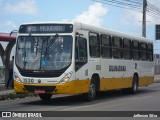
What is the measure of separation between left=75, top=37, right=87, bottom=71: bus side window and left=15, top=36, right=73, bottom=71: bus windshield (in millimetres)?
351

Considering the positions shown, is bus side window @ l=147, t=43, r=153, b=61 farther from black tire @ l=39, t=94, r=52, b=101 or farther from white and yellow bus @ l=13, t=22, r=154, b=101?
black tire @ l=39, t=94, r=52, b=101

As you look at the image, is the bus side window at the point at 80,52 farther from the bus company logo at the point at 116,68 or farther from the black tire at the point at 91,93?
the bus company logo at the point at 116,68

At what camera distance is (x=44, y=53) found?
677 inches

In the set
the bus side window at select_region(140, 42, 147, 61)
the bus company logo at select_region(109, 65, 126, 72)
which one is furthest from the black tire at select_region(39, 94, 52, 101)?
Answer: the bus side window at select_region(140, 42, 147, 61)

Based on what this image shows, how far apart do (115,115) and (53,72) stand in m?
3.76

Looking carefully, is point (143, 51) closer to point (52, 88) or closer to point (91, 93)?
point (91, 93)

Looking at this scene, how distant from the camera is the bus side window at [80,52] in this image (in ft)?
57.0

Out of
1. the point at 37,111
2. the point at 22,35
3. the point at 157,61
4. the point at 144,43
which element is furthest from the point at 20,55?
the point at 157,61

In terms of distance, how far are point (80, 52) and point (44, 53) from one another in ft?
4.66

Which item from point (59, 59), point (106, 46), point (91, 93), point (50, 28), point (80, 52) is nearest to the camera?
point (59, 59)

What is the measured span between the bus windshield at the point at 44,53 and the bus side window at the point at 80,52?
35 cm

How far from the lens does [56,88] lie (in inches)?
663

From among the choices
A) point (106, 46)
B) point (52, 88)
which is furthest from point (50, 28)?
point (106, 46)

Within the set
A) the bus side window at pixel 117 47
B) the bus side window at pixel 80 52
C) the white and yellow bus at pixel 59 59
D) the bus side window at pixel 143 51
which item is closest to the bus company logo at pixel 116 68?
the bus side window at pixel 117 47
